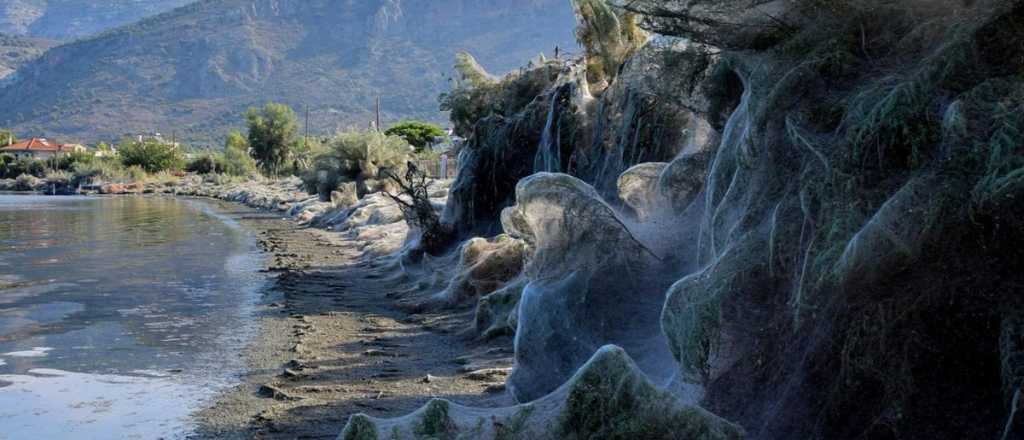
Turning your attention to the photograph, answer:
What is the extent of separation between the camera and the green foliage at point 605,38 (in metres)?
18.1

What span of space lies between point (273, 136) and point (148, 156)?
2188cm

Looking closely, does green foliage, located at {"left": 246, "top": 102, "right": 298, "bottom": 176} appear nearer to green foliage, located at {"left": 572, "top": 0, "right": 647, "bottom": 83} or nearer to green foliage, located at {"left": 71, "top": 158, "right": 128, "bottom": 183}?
green foliage, located at {"left": 71, "top": 158, "right": 128, "bottom": 183}

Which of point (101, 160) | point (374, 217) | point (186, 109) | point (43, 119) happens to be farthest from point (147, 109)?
point (374, 217)

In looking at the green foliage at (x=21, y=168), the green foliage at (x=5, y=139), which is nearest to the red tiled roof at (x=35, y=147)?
the green foliage at (x=5, y=139)

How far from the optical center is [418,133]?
78312mm

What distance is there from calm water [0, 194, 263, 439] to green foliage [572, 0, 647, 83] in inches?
259

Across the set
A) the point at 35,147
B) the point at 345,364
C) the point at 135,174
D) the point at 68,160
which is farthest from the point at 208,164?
the point at 345,364

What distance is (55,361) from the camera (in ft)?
39.8

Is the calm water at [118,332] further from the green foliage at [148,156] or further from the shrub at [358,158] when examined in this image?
the green foliage at [148,156]

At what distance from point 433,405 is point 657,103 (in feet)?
21.5

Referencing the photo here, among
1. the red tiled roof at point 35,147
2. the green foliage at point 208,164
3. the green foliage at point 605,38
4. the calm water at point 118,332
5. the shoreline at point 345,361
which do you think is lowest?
the calm water at point 118,332

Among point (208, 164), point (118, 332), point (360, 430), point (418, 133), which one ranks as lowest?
point (118, 332)

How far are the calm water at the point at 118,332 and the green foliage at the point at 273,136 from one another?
217ft

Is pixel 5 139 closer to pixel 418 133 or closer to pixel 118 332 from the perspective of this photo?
pixel 418 133
